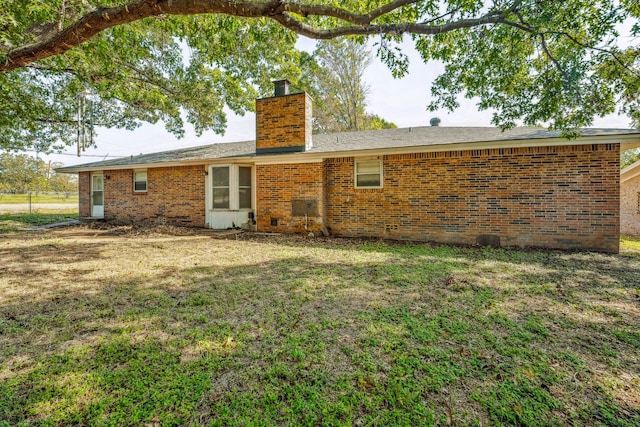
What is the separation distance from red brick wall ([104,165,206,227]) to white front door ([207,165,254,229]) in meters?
0.56

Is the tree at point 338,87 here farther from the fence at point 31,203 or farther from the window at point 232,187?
the fence at point 31,203

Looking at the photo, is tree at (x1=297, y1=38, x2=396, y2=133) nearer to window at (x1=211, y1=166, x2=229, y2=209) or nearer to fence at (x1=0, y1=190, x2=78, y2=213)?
window at (x1=211, y1=166, x2=229, y2=209)

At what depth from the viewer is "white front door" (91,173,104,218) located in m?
14.0

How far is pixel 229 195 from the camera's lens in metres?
10.8

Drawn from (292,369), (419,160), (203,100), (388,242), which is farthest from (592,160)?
(203,100)

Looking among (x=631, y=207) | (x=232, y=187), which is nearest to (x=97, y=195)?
(x=232, y=187)

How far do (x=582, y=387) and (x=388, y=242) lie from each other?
621 cm

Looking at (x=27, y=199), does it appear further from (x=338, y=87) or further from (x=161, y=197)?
(x=338, y=87)

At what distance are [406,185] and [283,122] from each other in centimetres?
484

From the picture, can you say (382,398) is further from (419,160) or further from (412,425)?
(419,160)

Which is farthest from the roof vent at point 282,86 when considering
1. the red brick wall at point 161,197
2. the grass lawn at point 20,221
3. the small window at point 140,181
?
the grass lawn at point 20,221

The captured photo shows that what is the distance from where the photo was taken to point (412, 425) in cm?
185

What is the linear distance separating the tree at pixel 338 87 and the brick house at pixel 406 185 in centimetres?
1397

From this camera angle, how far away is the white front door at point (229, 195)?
422 inches
